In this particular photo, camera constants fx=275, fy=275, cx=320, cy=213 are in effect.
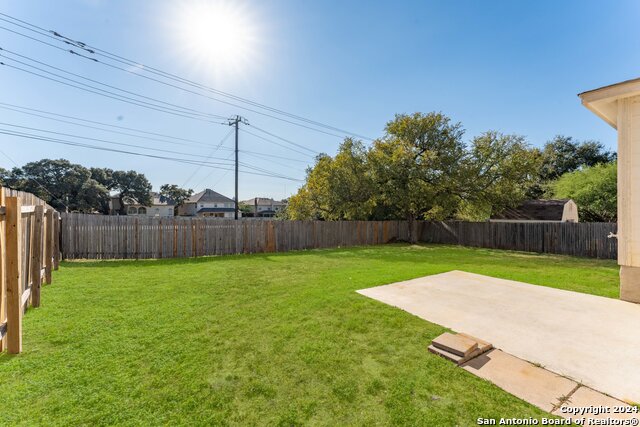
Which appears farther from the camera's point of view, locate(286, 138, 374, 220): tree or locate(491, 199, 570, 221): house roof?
locate(491, 199, 570, 221): house roof

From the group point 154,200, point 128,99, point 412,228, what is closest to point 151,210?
point 154,200

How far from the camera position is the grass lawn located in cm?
184

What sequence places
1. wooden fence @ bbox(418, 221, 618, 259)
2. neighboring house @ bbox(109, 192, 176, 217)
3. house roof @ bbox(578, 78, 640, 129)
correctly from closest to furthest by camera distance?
house roof @ bbox(578, 78, 640, 129) < wooden fence @ bbox(418, 221, 618, 259) < neighboring house @ bbox(109, 192, 176, 217)

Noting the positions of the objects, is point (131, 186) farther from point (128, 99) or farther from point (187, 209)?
point (128, 99)

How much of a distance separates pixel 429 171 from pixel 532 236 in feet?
18.9

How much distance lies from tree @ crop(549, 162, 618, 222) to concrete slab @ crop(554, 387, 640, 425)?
20991 millimetres

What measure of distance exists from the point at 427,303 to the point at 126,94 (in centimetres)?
1571

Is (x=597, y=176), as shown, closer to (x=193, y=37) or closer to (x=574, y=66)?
(x=574, y=66)

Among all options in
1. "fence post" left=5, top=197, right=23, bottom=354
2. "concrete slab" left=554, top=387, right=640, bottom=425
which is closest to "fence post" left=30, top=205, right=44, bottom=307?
"fence post" left=5, top=197, right=23, bottom=354

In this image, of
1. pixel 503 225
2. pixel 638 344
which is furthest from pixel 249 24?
pixel 503 225

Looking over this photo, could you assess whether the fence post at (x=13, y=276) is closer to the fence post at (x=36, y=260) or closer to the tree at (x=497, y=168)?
the fence post at (x=36, y=260)

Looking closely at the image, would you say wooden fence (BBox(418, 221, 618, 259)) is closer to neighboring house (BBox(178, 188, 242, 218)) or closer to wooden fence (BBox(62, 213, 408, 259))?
wooden fence (BBox(62, 213, 408, 259))

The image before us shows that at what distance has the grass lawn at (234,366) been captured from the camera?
1.84 m

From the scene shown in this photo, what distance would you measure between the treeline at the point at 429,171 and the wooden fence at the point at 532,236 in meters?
1.20
